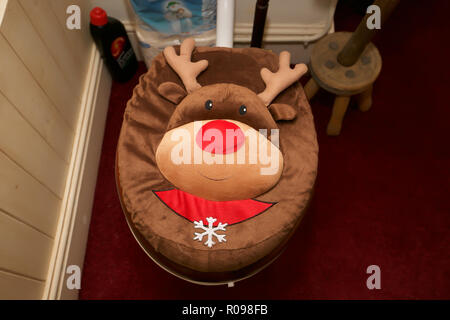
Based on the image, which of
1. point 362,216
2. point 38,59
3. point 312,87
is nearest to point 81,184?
point 38,59

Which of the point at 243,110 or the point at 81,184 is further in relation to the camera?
the point at 81,184

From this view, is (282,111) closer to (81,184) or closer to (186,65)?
(186,65)

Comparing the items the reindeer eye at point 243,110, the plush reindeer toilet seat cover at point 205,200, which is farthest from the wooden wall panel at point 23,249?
the reindeer eye at point 243,110

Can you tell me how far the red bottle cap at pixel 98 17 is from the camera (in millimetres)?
983

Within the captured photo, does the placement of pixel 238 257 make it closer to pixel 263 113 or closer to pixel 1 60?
pixel 263 113

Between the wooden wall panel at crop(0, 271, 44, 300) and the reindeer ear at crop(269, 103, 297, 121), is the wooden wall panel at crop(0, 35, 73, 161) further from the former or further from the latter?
the reindeer ear at crop(269, 103, 297, 121)

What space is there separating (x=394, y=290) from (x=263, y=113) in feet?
2.35

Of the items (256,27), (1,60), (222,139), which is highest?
(256,27)

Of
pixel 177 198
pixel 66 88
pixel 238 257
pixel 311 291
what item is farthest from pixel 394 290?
pixel 66 88

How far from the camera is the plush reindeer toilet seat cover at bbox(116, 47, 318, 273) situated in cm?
63

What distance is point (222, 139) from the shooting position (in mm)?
634

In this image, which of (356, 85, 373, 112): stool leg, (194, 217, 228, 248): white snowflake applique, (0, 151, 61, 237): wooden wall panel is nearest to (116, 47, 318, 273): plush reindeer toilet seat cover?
(194, 217, 228, 248): white snowflake applique

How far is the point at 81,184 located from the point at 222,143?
55 cm

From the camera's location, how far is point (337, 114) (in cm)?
110
